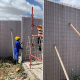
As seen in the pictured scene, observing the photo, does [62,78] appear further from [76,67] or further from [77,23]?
[77,23]

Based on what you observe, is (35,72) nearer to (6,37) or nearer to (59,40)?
(59,40)

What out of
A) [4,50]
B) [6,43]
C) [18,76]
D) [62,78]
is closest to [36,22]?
[6,43]

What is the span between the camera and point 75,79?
3855 mm

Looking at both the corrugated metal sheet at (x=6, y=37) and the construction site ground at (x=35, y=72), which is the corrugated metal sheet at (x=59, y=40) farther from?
the corrugated metal sheet at (x=6, y=37)

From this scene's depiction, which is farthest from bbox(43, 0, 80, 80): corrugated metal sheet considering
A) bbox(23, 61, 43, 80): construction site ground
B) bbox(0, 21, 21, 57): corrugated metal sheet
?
bbox(0, 21, 21, 57): corrugated metal sheet

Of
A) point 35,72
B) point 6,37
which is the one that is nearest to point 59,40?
point 35,72

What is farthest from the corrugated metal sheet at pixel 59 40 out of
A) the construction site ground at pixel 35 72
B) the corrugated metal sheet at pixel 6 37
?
the corrugated metal sheet at pixel 6 37

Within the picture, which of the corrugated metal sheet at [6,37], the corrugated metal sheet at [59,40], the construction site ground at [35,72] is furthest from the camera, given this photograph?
the corrugated metal sheet at [6,37]

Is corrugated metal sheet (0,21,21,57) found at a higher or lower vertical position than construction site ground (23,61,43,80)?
higher

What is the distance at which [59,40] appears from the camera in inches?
147

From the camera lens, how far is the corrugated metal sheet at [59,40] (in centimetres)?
354

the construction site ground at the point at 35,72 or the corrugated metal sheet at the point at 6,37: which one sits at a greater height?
the corrugated metal sheet at the point at 6,37

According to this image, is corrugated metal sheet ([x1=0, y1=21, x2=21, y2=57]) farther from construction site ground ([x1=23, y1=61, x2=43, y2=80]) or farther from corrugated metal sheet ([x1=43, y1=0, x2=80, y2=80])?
corrugated metal sheet ([x1=43, y1=0, x2=80, y2=80])

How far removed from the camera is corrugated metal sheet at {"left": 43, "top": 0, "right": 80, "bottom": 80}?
11.6 ft
